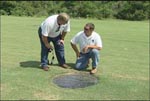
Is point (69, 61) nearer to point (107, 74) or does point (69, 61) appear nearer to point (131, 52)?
point (107, 74)

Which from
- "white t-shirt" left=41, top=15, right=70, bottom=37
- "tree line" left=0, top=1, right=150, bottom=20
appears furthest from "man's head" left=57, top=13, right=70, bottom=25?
"tree line" left=0, top=1, right=150, bottom=20

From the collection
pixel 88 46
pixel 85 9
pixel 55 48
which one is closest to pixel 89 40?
pixel 88 46

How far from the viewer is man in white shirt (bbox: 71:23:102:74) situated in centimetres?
1003

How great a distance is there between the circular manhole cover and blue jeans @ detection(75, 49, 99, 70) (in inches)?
19.4

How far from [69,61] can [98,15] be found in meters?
23.6

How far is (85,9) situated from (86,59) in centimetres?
2494

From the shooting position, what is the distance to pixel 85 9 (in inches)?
1378

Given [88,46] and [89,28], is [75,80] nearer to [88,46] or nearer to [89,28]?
[88,46]

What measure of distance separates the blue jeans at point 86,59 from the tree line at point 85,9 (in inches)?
945

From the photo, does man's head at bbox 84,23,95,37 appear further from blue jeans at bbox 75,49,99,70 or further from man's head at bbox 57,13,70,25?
man's head at bbox 57,13,70,25

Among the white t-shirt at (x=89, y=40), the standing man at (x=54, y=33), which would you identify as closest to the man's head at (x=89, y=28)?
the white t-shirt at (x=89, y=40)

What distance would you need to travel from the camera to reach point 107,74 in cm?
975

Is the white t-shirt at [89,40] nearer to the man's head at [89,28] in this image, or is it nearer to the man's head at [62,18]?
the man's head at [89,28]

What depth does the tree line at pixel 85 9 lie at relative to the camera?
3436 cm
